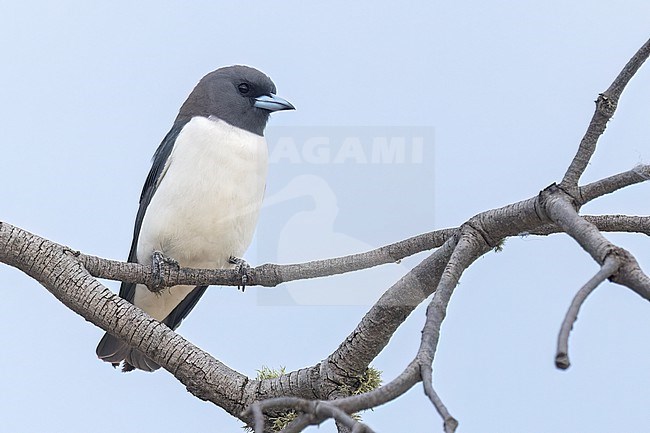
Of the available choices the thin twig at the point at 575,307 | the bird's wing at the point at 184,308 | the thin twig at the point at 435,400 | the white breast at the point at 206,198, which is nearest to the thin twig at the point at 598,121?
the thin twig at the point at 575,307

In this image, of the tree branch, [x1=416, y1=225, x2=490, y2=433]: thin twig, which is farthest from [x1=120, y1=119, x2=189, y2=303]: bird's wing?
[x1=416, y1=225, x2=490, y2=433]: thin twig

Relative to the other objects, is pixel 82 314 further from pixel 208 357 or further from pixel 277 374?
pixel 277 374

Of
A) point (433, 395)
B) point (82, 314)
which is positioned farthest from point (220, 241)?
point (433, 395)

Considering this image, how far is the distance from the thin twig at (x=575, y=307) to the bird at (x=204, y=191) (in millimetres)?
2812

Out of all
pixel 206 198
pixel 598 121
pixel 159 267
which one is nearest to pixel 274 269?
pixel 159 267

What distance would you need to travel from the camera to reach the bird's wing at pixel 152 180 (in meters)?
4.74

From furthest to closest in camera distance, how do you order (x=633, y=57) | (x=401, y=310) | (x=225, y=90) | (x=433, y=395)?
1. (x=225, y=90)
2. (x=401, y=310)
3. (x=633, y=57)
4. (x=433, y=395)

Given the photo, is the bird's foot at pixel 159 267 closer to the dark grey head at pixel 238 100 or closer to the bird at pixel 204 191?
the bird at pixel 204 191

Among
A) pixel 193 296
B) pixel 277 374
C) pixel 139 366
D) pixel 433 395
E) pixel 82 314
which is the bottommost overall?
pixel 433 395

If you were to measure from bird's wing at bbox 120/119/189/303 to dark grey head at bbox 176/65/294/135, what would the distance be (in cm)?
13

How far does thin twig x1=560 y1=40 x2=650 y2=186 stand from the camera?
2.59 m

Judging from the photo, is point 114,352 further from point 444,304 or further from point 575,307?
point 575,307

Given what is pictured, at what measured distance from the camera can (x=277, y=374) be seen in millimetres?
3369

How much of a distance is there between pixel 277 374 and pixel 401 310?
2.03 ft
